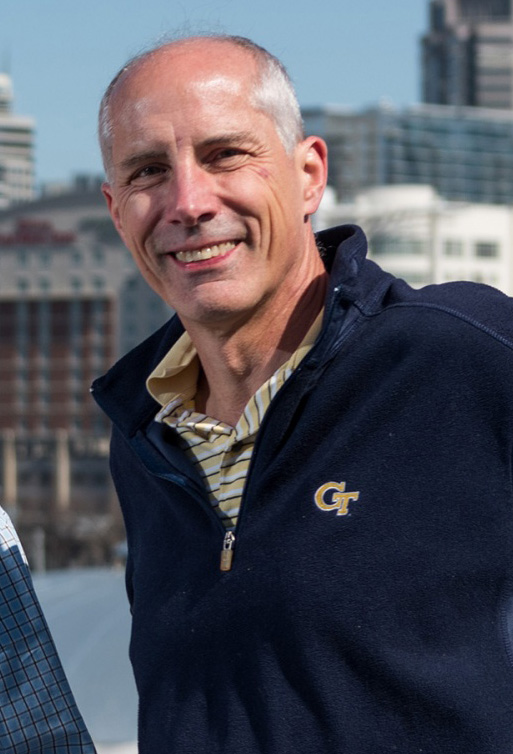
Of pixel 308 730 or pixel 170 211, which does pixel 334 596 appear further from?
pixel 170 211

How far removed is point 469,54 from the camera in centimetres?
16362

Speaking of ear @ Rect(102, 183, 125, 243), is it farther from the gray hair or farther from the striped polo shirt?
the striped polo shirt

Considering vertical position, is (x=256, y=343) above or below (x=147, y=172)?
below

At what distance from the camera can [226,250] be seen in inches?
85.6

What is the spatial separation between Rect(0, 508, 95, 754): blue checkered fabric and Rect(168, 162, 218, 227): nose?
50 centimetres

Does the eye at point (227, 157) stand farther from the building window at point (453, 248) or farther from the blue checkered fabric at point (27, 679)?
the building window at point (453, 248)

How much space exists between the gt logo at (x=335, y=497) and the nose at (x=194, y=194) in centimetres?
41

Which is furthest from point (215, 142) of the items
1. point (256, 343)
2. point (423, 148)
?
point (423, 148)

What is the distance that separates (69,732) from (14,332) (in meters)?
98.0

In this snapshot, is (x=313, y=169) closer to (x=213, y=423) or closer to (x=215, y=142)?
(x=215, y=142)

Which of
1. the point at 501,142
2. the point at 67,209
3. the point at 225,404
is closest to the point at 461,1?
the point at 501,142

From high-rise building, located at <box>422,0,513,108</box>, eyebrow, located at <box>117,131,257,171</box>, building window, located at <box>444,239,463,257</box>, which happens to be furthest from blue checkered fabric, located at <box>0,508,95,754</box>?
high-rise building, located at <box>422,0,513,108</box>

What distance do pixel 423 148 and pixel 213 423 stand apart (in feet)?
465

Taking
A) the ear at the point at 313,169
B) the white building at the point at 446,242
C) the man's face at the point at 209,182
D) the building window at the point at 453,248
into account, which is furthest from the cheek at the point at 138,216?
the building window at the point at 453,248
